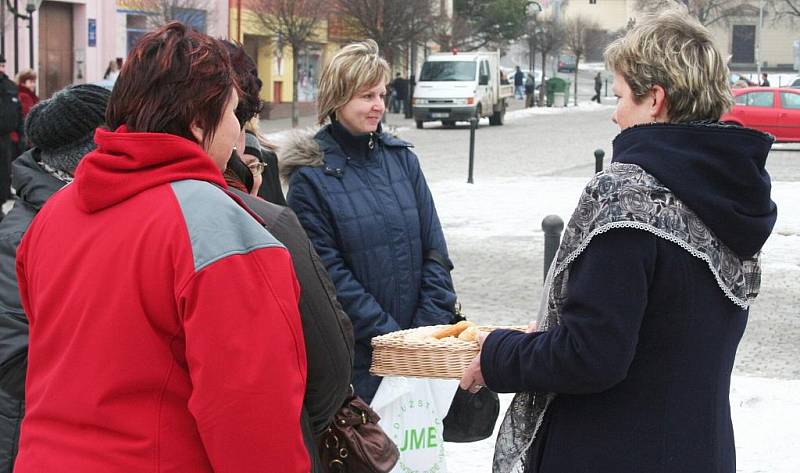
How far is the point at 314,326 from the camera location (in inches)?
96.2

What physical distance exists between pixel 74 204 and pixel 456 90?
3498cm

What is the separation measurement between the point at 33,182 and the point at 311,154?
142 cm

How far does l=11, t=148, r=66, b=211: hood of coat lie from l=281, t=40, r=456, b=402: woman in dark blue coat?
129 cm

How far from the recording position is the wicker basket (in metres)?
3.42

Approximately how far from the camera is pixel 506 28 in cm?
5750

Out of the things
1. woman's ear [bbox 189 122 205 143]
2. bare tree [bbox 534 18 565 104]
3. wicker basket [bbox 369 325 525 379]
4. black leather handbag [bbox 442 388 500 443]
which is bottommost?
black leather handbag [bbox 442 388 500 443]

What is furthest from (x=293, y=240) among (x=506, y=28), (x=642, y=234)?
(x=506, y=28)

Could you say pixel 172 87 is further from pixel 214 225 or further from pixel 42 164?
pixel 42 164

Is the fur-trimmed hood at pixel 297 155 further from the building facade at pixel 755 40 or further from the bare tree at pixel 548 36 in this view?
the building facade at pixel 755 40

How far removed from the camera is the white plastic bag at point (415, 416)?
439 centimetres

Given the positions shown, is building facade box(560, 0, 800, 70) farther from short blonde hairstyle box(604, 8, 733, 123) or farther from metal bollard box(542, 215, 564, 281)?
short blonde hairstyle box(604, 8, 733, 123)

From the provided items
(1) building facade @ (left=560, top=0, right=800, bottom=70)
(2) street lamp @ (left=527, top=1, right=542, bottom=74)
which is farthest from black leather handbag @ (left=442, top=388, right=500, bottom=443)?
(1) building facade @ (left=560, top=0, right=800, bottom=70)

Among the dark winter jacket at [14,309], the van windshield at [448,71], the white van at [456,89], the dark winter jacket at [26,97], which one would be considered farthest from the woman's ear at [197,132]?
the van windshield at [448,71]

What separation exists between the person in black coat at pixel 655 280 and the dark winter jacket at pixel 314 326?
1.49 ft
